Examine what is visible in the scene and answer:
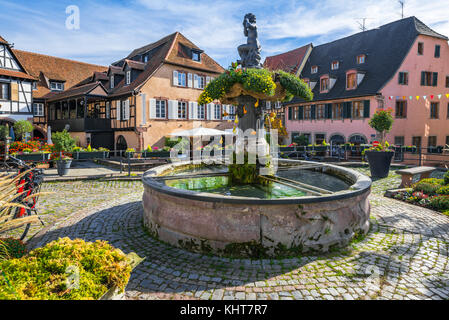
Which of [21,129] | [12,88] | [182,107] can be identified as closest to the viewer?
[21,129]

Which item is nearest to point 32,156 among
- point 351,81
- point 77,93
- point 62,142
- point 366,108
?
point 62,142

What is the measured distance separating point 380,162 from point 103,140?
22793mm

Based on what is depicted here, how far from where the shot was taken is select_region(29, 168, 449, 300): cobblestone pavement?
3.68m

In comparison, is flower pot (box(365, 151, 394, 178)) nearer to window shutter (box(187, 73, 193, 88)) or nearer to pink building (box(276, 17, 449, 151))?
pink building (box(276, 17, 449, 151))

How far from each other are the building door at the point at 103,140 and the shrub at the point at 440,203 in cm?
2497

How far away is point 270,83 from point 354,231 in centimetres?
320

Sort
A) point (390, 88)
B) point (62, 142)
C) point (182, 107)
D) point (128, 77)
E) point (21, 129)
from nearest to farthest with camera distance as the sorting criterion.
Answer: point (62, 142) < point (21, 129) < point (390, 88) < point (128, 77) < point (182, 107)

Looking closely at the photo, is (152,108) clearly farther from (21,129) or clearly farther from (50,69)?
(50,69)

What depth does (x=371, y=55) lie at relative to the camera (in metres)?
27.7

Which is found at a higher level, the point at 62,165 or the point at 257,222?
the point at 62,165

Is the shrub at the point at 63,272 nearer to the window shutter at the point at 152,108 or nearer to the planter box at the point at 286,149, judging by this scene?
the planter box at the point at 286,149

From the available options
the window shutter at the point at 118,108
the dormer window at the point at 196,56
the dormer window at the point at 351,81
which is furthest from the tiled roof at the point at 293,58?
the window shutter at the point at 118,108

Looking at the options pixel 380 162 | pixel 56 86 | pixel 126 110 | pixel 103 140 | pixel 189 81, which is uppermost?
pixel 56 86

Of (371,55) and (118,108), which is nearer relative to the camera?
(118,108)
